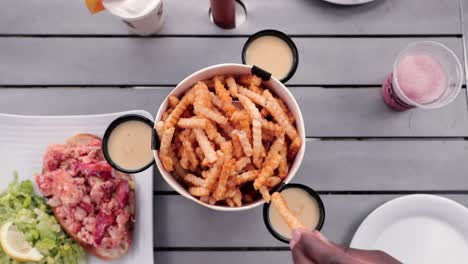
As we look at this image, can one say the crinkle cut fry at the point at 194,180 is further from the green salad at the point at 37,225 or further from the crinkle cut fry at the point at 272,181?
the green salad at the point at 37,225

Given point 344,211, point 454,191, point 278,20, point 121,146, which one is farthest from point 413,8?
point 121,146

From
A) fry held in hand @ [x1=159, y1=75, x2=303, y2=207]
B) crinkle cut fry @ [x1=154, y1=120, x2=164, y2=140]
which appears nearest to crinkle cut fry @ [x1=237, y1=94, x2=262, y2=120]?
fry held in hand @ [x1=159, y1=75, x2=303, y2=207]

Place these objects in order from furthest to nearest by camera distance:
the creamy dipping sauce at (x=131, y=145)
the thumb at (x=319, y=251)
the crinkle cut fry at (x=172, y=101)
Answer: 1. the creamy dipping sauce at (x=131, y=145)
2. the crinkle cut fry at (x=172, y=101)
3. the thumb at (x=319, y=251)

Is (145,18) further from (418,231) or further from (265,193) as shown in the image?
(418,231)

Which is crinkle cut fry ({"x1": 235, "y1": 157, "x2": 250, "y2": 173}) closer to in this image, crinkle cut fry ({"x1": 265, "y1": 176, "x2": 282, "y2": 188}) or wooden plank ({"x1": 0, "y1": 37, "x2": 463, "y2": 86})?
crinkle cut fry ({"x1": 265, "y1": 176, "x2": 282, "y2": 188})

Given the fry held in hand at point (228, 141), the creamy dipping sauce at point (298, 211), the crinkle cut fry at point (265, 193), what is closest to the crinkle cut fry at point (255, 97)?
the fry held in hand at point (228, 141)

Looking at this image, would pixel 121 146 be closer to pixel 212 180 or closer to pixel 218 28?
pixel 212 180

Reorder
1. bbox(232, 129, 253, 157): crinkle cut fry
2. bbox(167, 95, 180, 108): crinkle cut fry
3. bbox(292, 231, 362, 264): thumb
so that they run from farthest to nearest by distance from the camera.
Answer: bbox(167, 95, 180, 108): crinkle cut fry
bbox(232, 129, 253, 157): crinkle cut fry
bbox(292, 231, 362, 264): thumb
